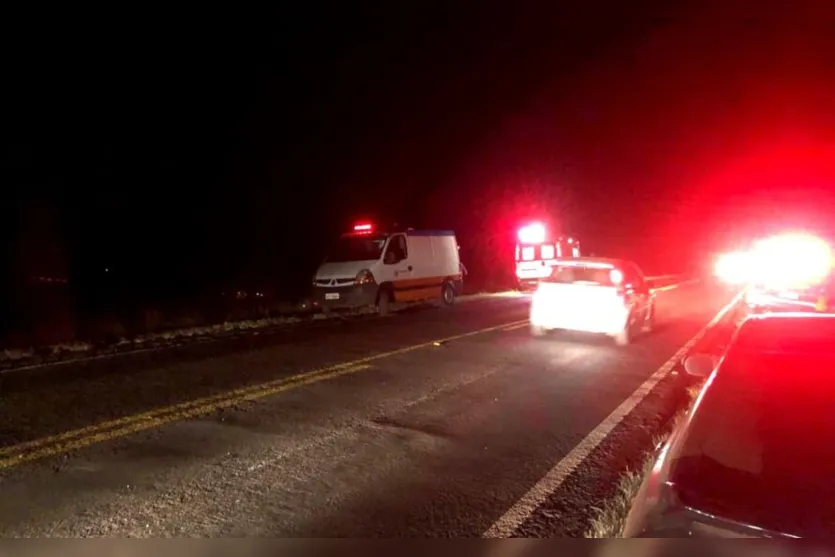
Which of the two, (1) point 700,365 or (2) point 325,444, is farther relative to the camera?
(2) point 325,444

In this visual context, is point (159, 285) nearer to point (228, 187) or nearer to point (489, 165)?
point (228, 187)

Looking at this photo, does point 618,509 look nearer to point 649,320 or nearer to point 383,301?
point 649,320

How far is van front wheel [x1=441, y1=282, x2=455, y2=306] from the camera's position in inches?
947

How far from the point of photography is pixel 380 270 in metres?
20.4

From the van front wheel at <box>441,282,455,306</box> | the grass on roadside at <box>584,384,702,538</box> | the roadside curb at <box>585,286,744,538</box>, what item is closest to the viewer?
the grass on roadside at <box>584,384,702,538</box>

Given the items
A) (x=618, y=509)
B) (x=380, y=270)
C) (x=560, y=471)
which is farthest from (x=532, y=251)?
(x=618, y=509)

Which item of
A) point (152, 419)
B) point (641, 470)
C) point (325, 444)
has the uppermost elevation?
point (152, 419)

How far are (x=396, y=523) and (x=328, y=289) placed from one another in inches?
609

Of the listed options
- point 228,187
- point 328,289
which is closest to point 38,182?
point 228,187

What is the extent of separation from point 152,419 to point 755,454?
632 cm

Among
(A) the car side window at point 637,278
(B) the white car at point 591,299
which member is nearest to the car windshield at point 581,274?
(B) the white car at point 591,299

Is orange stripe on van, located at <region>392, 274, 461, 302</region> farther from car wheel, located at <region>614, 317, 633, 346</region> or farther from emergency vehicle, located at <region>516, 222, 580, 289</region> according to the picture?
car wheel, located at <region>614, 317, 633, 346</region>

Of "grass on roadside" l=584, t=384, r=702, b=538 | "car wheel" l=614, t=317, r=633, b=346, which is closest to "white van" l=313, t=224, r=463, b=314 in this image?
"car wheel" l=614, t=317, r=633, b=346

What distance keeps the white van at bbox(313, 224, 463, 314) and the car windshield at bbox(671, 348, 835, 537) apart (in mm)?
15968
